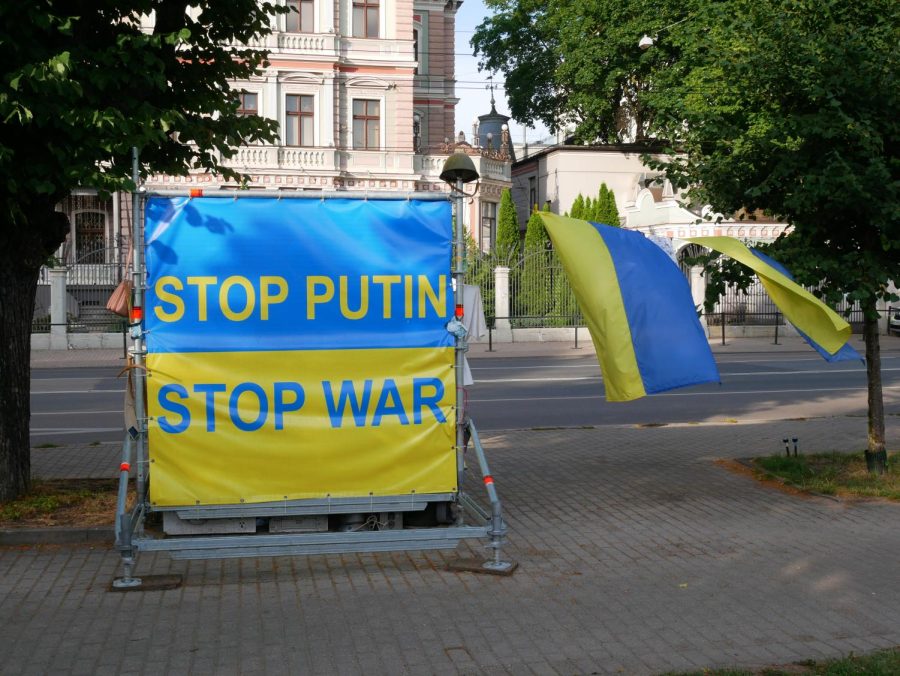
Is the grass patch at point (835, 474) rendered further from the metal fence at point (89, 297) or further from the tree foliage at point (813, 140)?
the metal fence at point (89, 297)

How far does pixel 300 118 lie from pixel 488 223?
10081 millimetres

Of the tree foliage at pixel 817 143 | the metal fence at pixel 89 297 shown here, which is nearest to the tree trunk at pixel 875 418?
the tree foliage at pixel 817 143

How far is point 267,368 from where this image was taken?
742cm

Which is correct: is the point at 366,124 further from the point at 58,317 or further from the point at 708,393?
the point at 708,393

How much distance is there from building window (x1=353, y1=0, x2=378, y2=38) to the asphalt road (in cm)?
2000

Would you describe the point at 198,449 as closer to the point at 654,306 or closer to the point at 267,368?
the point at 267,368

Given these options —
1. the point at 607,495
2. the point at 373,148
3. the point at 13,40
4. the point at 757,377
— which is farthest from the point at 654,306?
the point at 373,148

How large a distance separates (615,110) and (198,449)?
142ft

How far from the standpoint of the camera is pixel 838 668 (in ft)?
17.9

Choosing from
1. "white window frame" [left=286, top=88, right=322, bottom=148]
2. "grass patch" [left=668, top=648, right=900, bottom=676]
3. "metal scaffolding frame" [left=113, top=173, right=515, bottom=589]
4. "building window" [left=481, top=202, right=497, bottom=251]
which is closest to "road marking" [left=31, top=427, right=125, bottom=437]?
"metal scaffolding frame" [left=113, top=173, right=515, bottom=589]

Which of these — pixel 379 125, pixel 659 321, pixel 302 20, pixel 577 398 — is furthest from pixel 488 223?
pixel 659 321

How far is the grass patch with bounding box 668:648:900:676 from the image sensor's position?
17.7 ft

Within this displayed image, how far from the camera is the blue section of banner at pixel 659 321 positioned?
8133 mm

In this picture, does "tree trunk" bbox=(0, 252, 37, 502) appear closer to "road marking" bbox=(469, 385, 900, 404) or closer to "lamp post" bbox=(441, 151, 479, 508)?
"lamp post" bbox=(441, 151, 479, 508)
